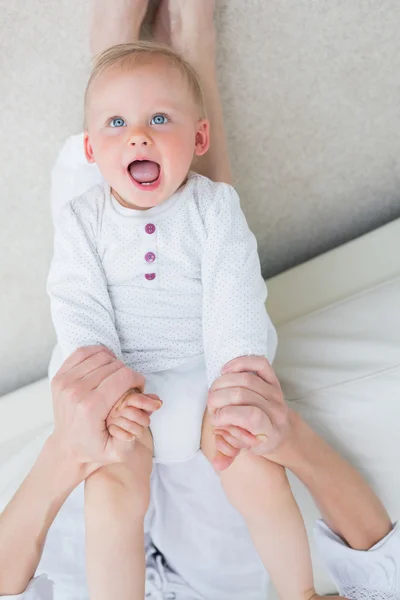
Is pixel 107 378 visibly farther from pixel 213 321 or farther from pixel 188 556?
pixel 188 556

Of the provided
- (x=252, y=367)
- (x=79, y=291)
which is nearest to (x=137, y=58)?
(x=79, y=291)

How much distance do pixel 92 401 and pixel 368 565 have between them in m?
0.45

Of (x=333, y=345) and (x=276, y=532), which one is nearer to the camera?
(x=276, y=532)

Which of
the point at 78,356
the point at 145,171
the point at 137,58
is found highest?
the point at 137,58

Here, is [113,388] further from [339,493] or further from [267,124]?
[267,124]

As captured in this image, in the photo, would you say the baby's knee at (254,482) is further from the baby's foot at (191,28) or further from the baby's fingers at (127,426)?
the baby's foot at (191,28)

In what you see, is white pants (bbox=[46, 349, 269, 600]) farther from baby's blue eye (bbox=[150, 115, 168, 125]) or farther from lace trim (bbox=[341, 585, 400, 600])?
baby's blue eye (bbox=[150, 115, 168, 125])

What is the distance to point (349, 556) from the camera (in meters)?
0.93

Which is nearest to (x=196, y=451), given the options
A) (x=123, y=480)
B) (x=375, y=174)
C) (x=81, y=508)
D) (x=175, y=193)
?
(x=123, y=480)

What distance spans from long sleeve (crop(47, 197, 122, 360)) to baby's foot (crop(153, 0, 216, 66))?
13.4 inches

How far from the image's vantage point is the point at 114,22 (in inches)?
41.3

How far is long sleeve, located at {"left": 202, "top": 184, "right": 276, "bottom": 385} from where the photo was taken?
2.86ft

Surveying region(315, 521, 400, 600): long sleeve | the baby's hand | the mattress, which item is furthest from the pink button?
region(315, 521, 400, 600): long sleeve

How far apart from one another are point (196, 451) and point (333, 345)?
0.98ft
